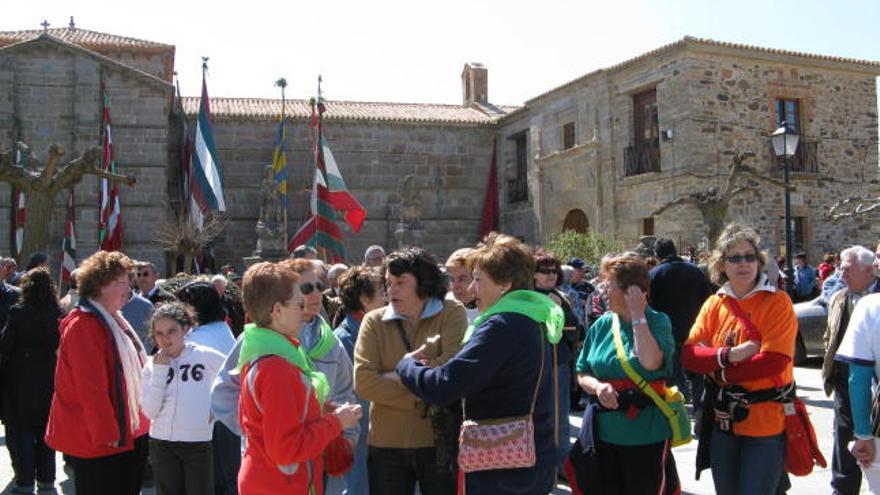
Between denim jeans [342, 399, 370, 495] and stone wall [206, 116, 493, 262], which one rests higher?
stone wall [206, 116, 493, 262]

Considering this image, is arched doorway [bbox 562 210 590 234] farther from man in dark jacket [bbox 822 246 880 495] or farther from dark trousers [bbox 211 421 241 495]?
dark trousers [bbox 211 421 241 495]

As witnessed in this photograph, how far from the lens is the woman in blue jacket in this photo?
3.11 meters

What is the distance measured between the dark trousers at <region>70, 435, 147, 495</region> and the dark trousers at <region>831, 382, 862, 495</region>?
3816mm

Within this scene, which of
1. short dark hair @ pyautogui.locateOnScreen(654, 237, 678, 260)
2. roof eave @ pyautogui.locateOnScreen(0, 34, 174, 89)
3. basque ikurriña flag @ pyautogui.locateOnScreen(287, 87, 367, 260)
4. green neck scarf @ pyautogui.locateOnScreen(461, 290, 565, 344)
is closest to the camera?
green neck scarf @ pyautogui.locateOnScreen(461, 290, 565, 344)

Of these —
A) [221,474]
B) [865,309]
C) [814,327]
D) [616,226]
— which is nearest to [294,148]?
[616,226]

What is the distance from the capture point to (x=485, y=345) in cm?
312

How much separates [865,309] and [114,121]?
20766 mm

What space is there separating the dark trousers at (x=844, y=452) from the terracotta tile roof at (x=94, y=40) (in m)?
23.7

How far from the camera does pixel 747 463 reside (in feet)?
12.6

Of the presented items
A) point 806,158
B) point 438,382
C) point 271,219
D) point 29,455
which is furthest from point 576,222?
point 438,382

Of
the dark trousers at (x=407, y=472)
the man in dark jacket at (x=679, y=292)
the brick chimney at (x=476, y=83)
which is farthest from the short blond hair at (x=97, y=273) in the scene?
the brick chimney at (x=476, y=83)

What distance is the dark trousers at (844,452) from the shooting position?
467cm

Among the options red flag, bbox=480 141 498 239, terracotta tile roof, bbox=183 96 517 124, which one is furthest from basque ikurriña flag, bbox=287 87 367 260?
red flag, bbox=480 141 498 239

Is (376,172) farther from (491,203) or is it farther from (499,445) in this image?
(499,445)
